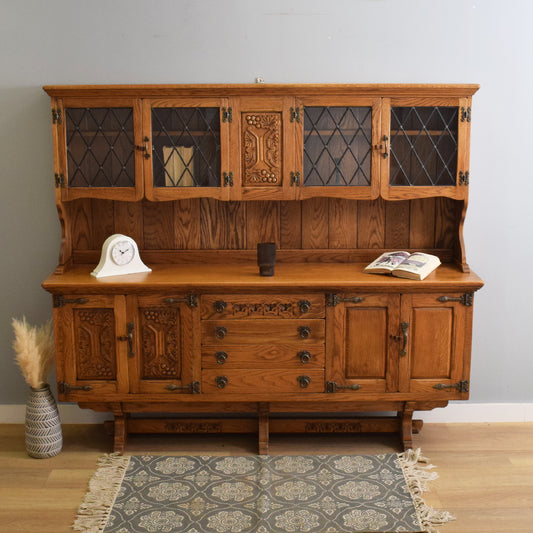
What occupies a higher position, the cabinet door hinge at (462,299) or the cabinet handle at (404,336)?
the cabinet door hinge at (462,299)

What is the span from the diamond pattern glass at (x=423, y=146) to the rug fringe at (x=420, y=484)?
1369 mm

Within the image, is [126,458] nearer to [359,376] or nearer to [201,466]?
[201,466]

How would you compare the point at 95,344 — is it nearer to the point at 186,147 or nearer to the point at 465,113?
the point at 186,147

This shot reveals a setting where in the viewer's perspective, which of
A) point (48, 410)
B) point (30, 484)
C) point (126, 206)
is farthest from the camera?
point (126, 206)

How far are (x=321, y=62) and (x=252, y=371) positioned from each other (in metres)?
1.65

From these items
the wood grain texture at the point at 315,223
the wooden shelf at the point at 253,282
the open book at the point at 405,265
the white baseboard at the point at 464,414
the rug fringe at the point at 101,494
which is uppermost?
the wood grain texture at the point at 315,223

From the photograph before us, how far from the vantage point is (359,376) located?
10.7 feet

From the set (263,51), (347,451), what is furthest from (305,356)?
(263,51)

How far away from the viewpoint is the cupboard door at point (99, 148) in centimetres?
320

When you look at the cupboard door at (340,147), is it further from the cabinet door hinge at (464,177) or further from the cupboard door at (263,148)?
the cabinet door hinge at (464,177)

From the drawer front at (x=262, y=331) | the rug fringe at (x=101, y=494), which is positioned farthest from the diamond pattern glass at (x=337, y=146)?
the rug fringe at (x=101, y=494)

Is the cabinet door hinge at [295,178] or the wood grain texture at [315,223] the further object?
the wood grain texture at [315,223]

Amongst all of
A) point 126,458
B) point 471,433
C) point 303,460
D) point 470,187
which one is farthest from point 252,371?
point 470,187

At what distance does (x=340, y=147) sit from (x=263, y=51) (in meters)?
0.69
